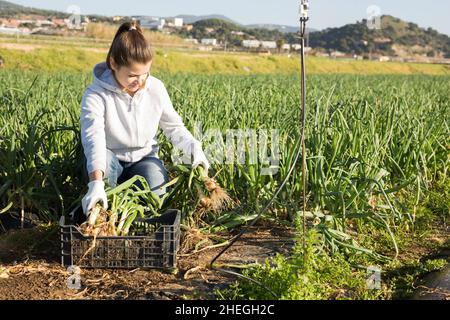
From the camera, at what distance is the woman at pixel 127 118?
2475 mm

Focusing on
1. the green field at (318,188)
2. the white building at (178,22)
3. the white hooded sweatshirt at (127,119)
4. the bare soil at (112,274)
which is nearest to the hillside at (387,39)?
the white building at (178,22)

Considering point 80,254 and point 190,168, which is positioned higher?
point 190,168

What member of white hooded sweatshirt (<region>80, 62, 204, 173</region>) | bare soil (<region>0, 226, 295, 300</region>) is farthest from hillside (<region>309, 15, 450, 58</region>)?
bare soil (<region>0, 226, 295, 300</region>)

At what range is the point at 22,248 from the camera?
99.6 inches

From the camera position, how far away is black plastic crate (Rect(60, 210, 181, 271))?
7.23ft

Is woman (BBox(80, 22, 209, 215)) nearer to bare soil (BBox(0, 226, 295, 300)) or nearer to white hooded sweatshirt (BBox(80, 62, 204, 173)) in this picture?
white hooded sweatshirt (BBox(80, 62, 204, 173))

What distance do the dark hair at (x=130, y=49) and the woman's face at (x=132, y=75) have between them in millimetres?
26

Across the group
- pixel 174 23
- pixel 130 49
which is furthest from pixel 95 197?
pixel 174 23

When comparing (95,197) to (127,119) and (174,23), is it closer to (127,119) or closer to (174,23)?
(127,119)

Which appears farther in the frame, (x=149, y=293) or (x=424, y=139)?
(x=424, y=139)

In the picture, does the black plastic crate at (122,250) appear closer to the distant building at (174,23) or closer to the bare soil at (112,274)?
the bare soil at (112,274)

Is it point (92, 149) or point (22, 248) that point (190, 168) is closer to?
point (92, 149)

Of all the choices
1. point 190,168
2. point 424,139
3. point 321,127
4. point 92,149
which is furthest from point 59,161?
point 424,139
